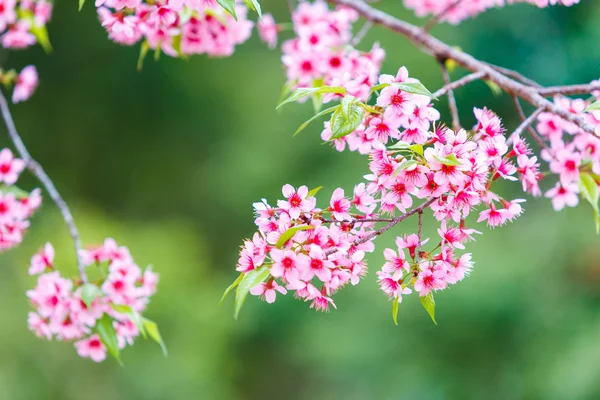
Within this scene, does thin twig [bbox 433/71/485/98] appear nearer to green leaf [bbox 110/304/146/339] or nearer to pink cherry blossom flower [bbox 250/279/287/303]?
pink cherry blossom flower [bbox 250/279/287/303]

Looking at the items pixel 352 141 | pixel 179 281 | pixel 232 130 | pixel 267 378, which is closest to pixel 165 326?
pixel 179 281

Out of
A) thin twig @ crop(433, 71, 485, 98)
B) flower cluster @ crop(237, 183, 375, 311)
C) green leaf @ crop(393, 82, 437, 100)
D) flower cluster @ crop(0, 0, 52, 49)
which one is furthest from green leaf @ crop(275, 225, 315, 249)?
flower cluster @ crop(0, 0, 52, 49)

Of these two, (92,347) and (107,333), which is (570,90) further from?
(92,347)

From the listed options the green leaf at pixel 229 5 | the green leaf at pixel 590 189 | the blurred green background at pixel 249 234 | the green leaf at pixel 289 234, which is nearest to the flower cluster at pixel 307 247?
the green leaf at pixel 289 234

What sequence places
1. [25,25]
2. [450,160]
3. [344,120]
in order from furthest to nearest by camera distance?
[25,25]
[344,120]
[450,160]

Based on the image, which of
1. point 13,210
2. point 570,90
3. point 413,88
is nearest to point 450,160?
point 413,88

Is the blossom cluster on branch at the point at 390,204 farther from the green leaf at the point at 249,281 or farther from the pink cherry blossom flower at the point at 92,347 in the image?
the pink cherry blossom flower at the point at 92,347
